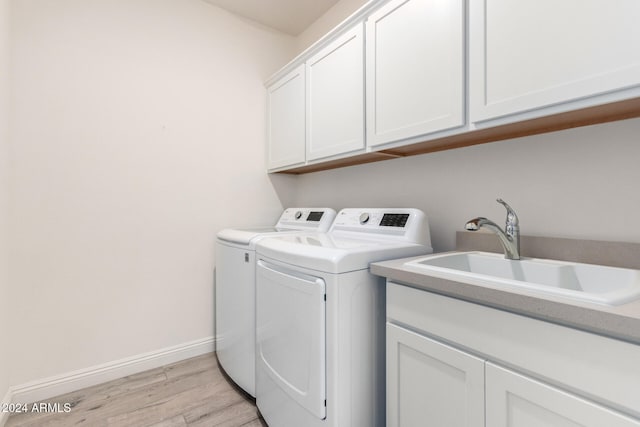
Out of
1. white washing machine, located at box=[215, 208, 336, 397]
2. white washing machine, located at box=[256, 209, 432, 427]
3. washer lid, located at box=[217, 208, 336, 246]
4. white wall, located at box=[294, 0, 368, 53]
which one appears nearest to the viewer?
white washing machine, located at box=[256, 209, 432, 427]

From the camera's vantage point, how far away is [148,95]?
2008mm

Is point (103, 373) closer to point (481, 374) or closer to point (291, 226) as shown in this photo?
point (291, 226)

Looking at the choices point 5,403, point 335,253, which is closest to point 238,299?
point 335,253

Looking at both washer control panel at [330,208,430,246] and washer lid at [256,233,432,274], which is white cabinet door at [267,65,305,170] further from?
washer lid at [256,233,432,274]

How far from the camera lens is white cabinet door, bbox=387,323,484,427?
86 cm

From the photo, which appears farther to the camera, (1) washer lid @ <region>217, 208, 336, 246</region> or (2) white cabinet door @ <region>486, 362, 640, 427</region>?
(1) washer lid @ <region>217, 208, 336, 246</region>

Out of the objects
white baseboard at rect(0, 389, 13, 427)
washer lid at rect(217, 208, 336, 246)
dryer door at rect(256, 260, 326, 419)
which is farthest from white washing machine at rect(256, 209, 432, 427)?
white baseboard at rect(0, 389, 13, 427)

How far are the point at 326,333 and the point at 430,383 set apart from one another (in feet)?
1.24

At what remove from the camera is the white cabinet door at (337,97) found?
164cm

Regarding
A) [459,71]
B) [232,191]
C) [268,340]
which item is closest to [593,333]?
[459,71]

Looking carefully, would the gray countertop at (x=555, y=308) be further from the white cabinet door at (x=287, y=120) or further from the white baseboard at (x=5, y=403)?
the white baseboard at (x=5, y=403)

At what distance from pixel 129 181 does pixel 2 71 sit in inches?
29.7

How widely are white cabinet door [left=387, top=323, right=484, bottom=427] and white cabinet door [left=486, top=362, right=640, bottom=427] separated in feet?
0.11

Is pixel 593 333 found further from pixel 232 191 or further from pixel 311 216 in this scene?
pixel 232 191
